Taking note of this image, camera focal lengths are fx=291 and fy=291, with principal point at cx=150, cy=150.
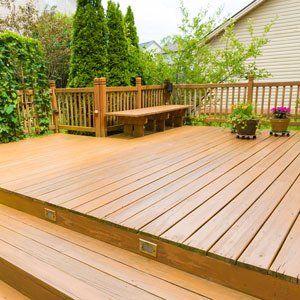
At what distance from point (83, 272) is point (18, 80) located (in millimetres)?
4292

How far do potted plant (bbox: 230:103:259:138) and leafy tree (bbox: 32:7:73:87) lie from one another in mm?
7429

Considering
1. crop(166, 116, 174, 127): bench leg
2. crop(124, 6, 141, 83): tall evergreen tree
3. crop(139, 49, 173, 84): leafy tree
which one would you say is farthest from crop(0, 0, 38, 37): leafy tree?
crop(166, 116, 174, 127): bench leg

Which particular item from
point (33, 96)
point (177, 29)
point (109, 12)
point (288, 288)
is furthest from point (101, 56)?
point (288, 288)

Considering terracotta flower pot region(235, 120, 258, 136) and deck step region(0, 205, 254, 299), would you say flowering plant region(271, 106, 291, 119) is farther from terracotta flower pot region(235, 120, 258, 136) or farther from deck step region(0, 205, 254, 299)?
deck step region(0, 205, 254, 299)

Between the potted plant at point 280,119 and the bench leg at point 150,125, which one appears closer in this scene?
the potted plant at point 280,119

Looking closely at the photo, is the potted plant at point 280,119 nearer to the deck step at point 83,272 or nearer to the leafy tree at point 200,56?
the leafy tree at point 200,56

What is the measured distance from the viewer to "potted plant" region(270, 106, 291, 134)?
15.4 feet

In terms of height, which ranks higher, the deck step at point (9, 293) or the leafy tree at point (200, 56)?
the leafy tree at point (200, 56)

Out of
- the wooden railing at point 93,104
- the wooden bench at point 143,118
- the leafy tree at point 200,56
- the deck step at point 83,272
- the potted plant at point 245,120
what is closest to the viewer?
the deck step at point 83,272

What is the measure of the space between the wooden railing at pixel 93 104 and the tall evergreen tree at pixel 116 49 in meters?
0.54

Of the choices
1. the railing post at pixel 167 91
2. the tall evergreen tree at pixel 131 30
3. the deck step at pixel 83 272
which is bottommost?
the deck step at pixel 83 272

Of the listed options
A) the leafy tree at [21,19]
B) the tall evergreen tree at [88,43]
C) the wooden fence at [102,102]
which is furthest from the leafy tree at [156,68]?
the leafy tree at [21,19]

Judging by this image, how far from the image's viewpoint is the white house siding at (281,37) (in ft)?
30.8

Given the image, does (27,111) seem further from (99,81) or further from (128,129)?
(128,129)
